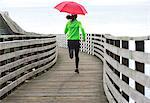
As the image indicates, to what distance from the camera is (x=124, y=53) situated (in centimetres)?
637

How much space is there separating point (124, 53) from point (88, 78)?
255 inches

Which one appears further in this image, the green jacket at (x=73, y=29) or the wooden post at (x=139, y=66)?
the green jacket at (x=73, y=29)

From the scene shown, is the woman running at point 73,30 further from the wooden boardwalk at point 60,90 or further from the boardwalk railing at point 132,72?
the boardwalk railing at point 132,72

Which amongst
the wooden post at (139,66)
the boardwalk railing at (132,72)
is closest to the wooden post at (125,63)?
the boardwalk railing at (132,72)

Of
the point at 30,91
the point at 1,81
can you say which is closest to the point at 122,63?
the point at 1,81

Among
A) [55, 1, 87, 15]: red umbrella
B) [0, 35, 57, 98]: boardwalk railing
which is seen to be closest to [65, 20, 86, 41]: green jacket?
[55, 1, 87, 15]: red umbrella

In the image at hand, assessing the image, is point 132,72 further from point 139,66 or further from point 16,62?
point 16,62

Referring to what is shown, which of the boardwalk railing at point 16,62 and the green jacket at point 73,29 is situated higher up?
the green jacket at point 73,29

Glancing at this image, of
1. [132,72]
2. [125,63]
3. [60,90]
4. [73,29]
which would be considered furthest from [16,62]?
[132,72]

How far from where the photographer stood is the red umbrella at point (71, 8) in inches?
509

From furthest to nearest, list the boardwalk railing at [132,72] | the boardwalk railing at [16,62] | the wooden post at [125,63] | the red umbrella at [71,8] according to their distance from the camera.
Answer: the red umbrella at [71,8], the boardwalk railing at [16,62], the wooden post at [125,63], the boardwalk railing at [132,72]

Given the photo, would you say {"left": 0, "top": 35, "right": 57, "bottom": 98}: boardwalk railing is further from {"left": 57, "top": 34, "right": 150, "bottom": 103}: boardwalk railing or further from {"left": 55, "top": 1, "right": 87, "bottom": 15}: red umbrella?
{"left": 57, "top": 34, "right": 150, "bottom": 103}: boardwalk railing

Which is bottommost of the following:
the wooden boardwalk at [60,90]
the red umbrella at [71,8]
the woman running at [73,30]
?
the wooden boardwalk at [60,90]

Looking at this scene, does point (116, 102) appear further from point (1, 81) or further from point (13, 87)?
point (13, 87)
